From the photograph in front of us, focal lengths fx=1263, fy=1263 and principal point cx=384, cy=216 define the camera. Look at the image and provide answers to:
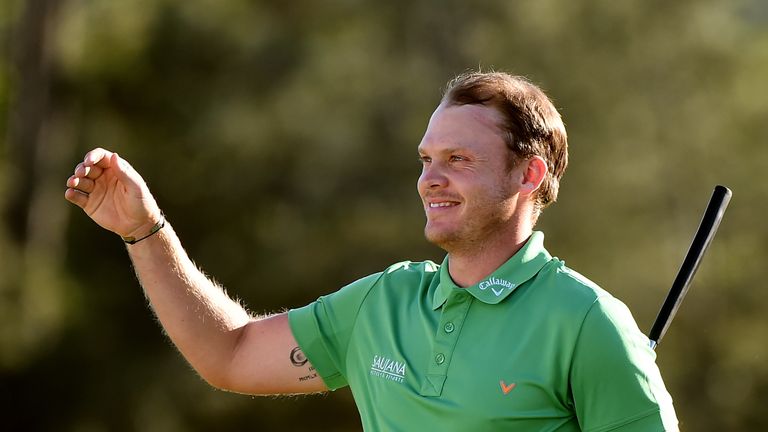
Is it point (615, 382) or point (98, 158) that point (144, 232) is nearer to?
point (98, 158)

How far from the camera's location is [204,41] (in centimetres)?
1348

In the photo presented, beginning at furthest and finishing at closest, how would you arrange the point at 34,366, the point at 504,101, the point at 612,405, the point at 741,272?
the point at 741,272
the point at 34,366
the point at 504,101
the point at 612,405

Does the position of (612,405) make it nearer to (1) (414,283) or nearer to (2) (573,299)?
(2) (573,299)

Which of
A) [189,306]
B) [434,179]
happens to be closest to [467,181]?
[434,179]

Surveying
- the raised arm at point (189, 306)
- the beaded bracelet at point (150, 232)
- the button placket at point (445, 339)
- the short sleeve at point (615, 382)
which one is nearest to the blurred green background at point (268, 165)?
the raised arm at point (189, 306)

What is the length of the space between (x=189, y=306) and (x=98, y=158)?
503 mm

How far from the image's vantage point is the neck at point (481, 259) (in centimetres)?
341

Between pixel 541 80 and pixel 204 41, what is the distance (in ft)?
11.8

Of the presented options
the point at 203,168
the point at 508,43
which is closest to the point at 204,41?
the point at 203,168

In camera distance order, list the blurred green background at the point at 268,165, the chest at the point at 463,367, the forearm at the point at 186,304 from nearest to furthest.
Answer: the chest at the point at 463,367 < the forearm at the point at 186,304 < the blurred green background at the point at 268,165

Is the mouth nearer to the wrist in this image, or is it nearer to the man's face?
the man's face

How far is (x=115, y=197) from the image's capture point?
140 inches

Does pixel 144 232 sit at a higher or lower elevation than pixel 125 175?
lower

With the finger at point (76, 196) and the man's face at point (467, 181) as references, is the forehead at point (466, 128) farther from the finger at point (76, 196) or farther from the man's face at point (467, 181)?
the finger at point (76, 196)
